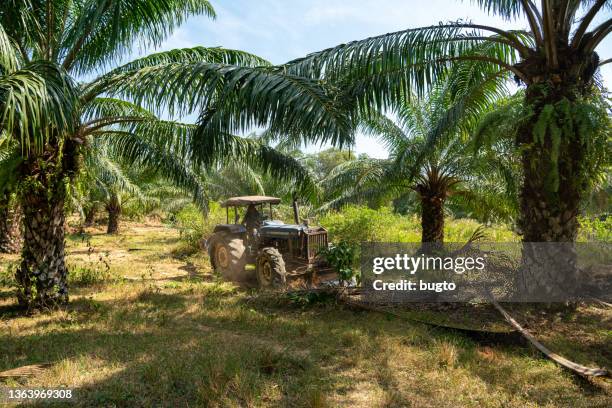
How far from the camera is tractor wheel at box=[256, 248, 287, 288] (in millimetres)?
8148

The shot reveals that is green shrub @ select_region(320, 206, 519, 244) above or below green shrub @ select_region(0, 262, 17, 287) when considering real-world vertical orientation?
above

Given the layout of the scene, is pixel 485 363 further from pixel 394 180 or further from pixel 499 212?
pixel 499 212

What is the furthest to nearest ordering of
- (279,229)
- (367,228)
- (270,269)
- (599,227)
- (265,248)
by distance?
(367,228)
(599,227)
(279,229)
(265,248)
(270,269)

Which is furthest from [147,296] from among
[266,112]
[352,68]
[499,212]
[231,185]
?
[231,185]

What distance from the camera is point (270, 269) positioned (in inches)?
328

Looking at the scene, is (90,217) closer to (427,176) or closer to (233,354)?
(427,176)

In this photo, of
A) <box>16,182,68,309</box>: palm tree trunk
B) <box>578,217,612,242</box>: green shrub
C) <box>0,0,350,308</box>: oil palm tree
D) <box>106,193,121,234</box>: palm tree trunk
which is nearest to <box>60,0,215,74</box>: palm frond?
<box>0,0,350,308</box>: oil palm tree

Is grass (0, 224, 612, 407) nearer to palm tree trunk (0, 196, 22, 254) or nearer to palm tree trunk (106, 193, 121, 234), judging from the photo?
palm tree trunk (0, 196, 22, 254)

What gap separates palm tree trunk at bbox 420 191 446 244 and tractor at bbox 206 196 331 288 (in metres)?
2.35

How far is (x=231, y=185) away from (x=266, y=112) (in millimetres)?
16381

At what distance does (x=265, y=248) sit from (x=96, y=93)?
396 cm

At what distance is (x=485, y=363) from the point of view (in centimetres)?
457

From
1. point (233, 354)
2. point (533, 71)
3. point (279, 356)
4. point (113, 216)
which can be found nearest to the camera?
point (279, 356)

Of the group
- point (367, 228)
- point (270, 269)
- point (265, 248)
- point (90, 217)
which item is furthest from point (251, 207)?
point (90, 217)
